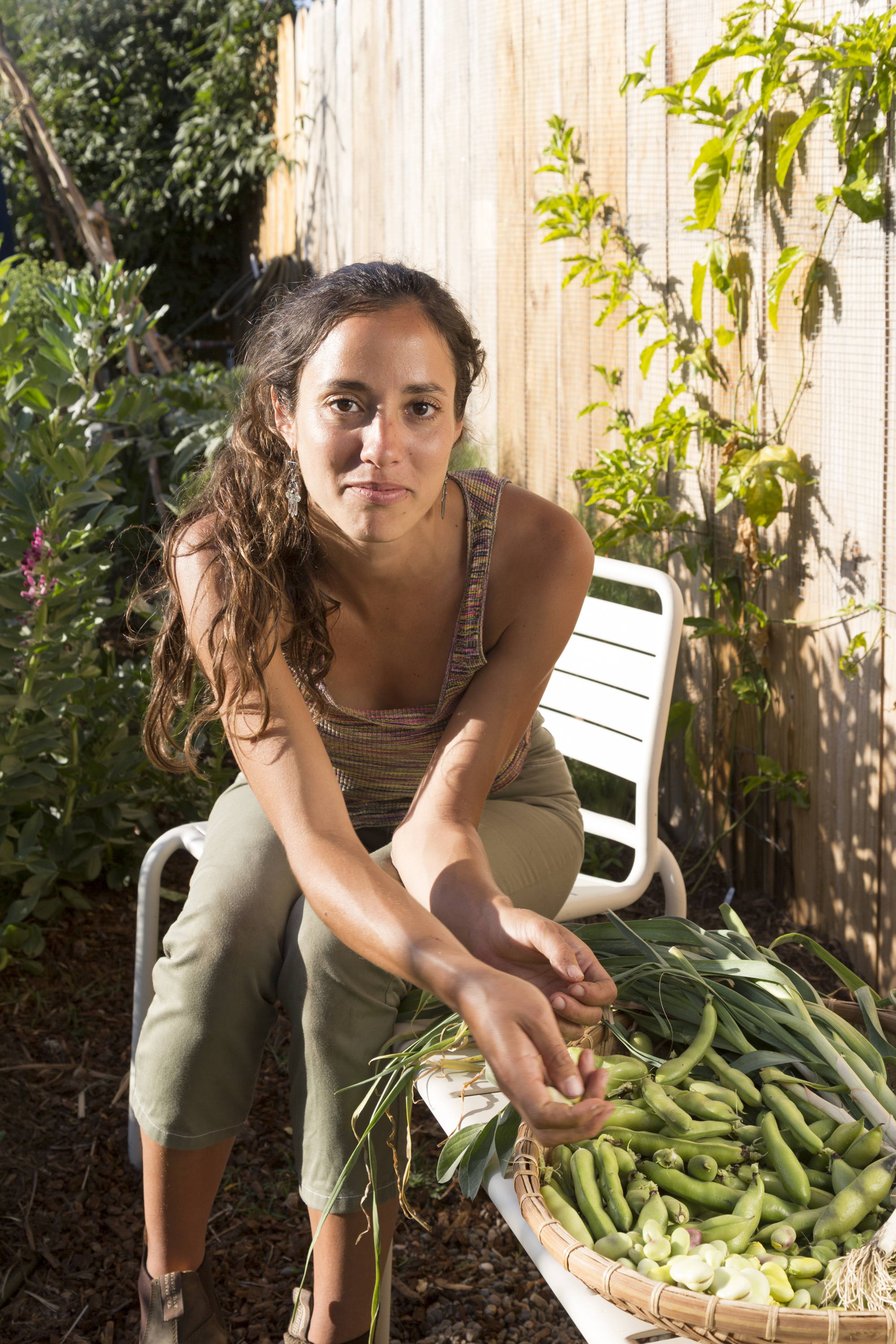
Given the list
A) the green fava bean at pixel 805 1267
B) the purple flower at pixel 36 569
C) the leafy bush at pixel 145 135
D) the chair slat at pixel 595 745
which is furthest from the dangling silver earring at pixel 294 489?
the leafy bush at pixel 145 135

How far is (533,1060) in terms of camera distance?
98 centimetres

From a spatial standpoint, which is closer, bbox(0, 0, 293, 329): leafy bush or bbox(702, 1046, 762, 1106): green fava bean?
bbox(702, 1046, 762, 1106): green fava bean

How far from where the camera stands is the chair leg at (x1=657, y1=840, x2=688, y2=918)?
6.13 feet

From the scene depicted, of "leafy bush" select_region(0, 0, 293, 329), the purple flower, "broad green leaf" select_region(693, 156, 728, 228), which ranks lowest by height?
the purple flower

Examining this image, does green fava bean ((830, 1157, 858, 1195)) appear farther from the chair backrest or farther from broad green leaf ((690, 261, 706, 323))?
broad green leaf ((690, 261, 706, 323))

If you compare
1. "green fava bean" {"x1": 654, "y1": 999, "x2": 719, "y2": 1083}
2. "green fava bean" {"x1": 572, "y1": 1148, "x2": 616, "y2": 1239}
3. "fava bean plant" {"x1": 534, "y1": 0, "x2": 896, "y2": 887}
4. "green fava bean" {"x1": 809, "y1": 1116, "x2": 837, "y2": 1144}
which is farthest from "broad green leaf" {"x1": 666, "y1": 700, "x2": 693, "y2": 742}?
"green fava bean" {"x1": 572, "y1": 1148, "x2": 616, "y2": 1239}

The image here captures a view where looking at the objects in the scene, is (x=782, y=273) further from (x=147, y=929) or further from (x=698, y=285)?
(x=147, y=929)

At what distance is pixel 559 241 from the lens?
310cm

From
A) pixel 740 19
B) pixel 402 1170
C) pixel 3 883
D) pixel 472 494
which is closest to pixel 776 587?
pixel 472 494

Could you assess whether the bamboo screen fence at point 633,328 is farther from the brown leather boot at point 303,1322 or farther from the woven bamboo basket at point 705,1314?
the woven bamboo basket at point 705,1314

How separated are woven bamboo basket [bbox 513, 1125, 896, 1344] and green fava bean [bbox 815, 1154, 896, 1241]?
12 cm

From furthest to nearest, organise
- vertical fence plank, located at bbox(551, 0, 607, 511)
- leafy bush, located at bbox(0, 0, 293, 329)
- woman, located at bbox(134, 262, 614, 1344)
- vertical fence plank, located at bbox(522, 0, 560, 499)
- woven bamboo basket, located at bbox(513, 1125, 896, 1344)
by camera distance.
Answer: leafy bush, located at bbox(0, 0, 293, 329) → vertical fence plank, located at bbox(522, 0, 560, 499) → vertical fence plank, located at bbox(551, 0, 607, 511) → woman, located at bbox(134, 262, 614, 1344) → woven bamboo basket, located at bbox(513, 1125, 896, 1344)

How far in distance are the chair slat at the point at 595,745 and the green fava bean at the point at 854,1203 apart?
1014 mm

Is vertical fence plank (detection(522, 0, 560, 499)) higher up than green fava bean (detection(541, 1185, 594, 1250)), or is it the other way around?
vertical fence plank (detection(522, 0, 560, 499))
